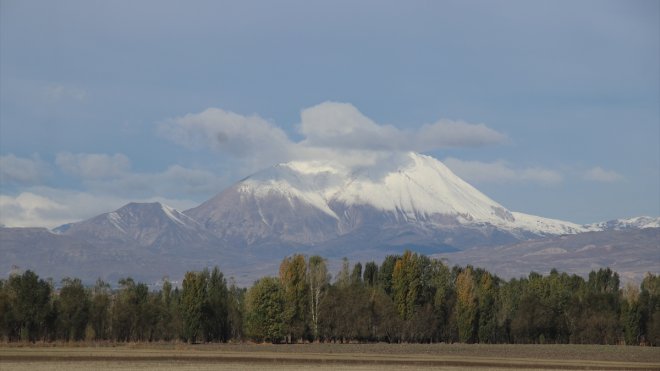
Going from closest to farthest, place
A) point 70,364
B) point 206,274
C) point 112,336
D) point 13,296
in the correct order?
point 70,364 < point 13,296 < point 112,336 < point 206,274

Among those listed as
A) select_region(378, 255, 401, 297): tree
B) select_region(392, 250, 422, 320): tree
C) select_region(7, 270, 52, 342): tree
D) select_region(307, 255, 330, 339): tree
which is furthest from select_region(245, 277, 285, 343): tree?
select_region(378, 255, 401, 297): tree

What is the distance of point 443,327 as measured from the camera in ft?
579

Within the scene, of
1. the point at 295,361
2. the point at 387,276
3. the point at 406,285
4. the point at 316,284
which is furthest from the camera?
the point at 387,276

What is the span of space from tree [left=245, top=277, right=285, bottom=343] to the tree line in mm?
147

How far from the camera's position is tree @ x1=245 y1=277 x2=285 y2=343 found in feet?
502

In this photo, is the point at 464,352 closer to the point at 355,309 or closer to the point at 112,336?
the point at 355,309

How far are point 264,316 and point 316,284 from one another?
19.0 meters

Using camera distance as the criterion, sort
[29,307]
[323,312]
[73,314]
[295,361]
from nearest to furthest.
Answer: [295,361], [29,307], [73,314], [323,312]

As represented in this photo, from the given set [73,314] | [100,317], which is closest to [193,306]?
[100,317]

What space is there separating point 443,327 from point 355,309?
1800cm

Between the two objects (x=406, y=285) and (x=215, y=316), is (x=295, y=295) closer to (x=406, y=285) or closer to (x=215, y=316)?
(x=215, y=316)

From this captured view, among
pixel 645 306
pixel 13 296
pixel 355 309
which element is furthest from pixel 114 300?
pixel 645 306

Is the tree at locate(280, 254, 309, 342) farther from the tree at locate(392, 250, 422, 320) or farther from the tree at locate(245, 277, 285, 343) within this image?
the tree at locate(392, 250, 422, 320)

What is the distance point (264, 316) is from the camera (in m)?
154
